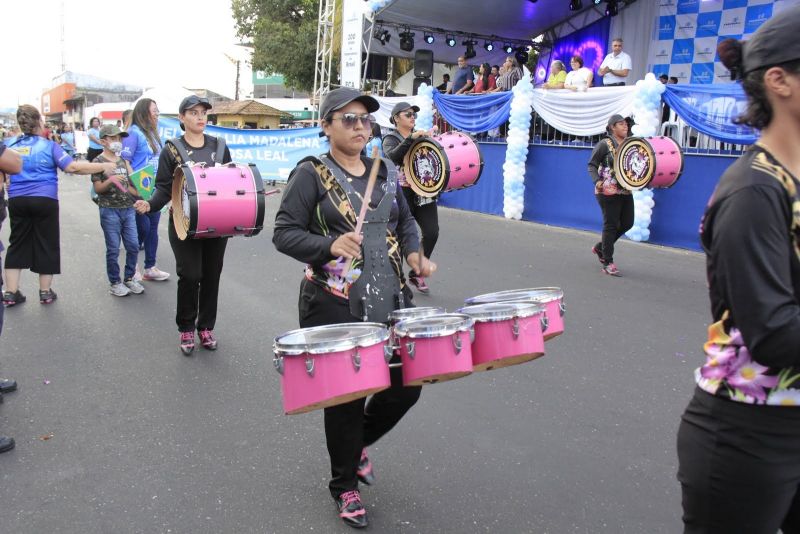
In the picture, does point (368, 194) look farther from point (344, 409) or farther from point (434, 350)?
point (344, 409)

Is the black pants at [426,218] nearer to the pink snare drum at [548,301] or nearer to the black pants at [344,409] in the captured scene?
the pink snare drum at [548,301]

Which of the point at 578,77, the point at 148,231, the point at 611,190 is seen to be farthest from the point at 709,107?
the point at 148,231

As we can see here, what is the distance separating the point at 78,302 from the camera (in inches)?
271

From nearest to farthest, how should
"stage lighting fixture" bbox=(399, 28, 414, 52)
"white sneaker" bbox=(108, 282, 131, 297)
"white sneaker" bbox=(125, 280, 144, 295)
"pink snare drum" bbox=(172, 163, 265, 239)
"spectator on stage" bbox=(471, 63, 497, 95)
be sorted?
"pink snare drum" bbox=(172, 163, 265, 239)
"white sneaker" bbox=(108, 282, 131, 297)
"white sneaker" bbox=(125, 280, 144, 295)
"spectator on stage" bbox=(471, 63, 497, 95)
"stage lighting fixture" bbox=(399, 28, 414, 52)

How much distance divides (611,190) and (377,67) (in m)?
13.6

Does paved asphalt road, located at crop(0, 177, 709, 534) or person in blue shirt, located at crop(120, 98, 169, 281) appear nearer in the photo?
paved asphalt road, located at crop(0, 177, 709, 534)

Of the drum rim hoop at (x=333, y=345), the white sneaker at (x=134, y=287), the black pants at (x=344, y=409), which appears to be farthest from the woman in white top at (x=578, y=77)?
the drum rim hoop at (x=333, y=345)

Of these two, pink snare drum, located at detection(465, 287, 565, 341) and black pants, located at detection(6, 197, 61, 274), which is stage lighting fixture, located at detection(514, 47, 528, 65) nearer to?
black pants, located at detection(6, 197, 61, 274)

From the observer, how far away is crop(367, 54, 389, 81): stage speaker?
20.4 meters

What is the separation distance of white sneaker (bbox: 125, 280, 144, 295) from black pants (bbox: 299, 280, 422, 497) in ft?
15.4

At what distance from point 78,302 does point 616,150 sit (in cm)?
631

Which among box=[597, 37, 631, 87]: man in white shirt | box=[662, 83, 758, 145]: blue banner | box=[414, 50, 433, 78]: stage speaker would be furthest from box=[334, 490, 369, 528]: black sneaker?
box=[414, 50, 433, 78]: stage speaker

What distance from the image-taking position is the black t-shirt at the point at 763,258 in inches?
61.1

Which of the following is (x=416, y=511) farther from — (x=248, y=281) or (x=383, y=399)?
(x=248, y=281)
